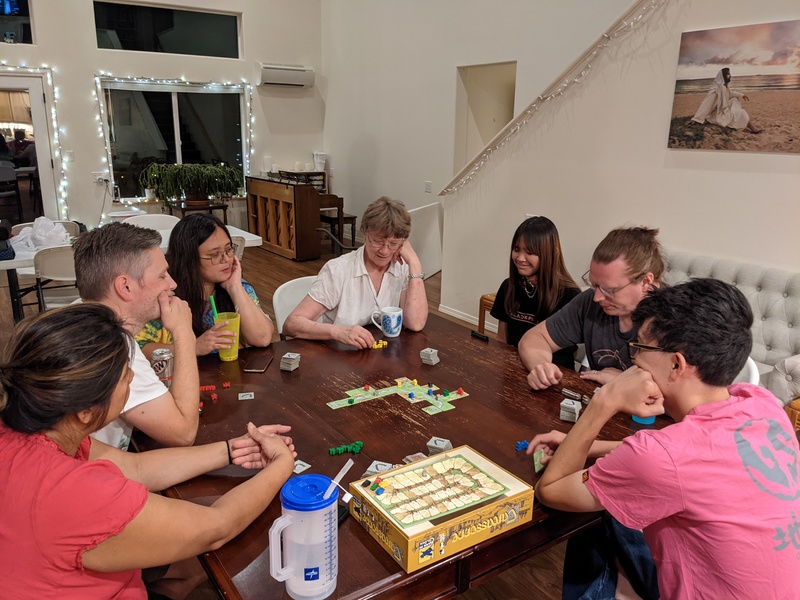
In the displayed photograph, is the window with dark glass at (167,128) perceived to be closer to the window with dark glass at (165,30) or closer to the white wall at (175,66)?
the white wall at (175,66)

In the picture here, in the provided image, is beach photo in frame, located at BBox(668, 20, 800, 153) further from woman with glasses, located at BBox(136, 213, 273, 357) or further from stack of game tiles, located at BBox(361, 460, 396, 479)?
stack of game tiles, located at BBox(361, 460, 396, 479)

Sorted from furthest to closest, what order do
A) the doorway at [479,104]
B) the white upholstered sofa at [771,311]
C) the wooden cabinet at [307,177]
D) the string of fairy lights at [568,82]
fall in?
the wooden cabinet at [307,177]
the doorway at [479,104]
the string of fairy lights at [568,82]
the white upholstered sofa at [771,311]

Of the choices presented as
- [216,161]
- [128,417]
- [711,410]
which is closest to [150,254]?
[128,417]

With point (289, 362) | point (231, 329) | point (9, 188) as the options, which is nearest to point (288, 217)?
point (9, 188)

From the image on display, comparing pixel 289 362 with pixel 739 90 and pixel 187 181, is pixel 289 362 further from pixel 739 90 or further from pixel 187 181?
pixel 187 181

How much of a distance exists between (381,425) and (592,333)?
3.16ft

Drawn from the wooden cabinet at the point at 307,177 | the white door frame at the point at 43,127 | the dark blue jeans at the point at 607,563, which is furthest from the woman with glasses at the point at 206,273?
the white door frame at the point at 43,127

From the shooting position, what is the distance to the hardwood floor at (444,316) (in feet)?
6.88

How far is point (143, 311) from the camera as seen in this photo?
1.65 metres

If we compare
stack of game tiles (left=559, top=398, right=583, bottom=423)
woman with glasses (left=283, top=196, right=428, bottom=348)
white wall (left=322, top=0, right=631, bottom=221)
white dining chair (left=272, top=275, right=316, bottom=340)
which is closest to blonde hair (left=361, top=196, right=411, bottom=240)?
woman with glasses (left=283, top=196, right=428, bottom=348)

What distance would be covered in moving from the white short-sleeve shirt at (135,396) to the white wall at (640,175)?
10.2ft

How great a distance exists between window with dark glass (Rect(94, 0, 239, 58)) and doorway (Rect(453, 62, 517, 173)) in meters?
3.63

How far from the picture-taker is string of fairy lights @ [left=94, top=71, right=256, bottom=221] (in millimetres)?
7203

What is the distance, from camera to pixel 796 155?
2951 mm
